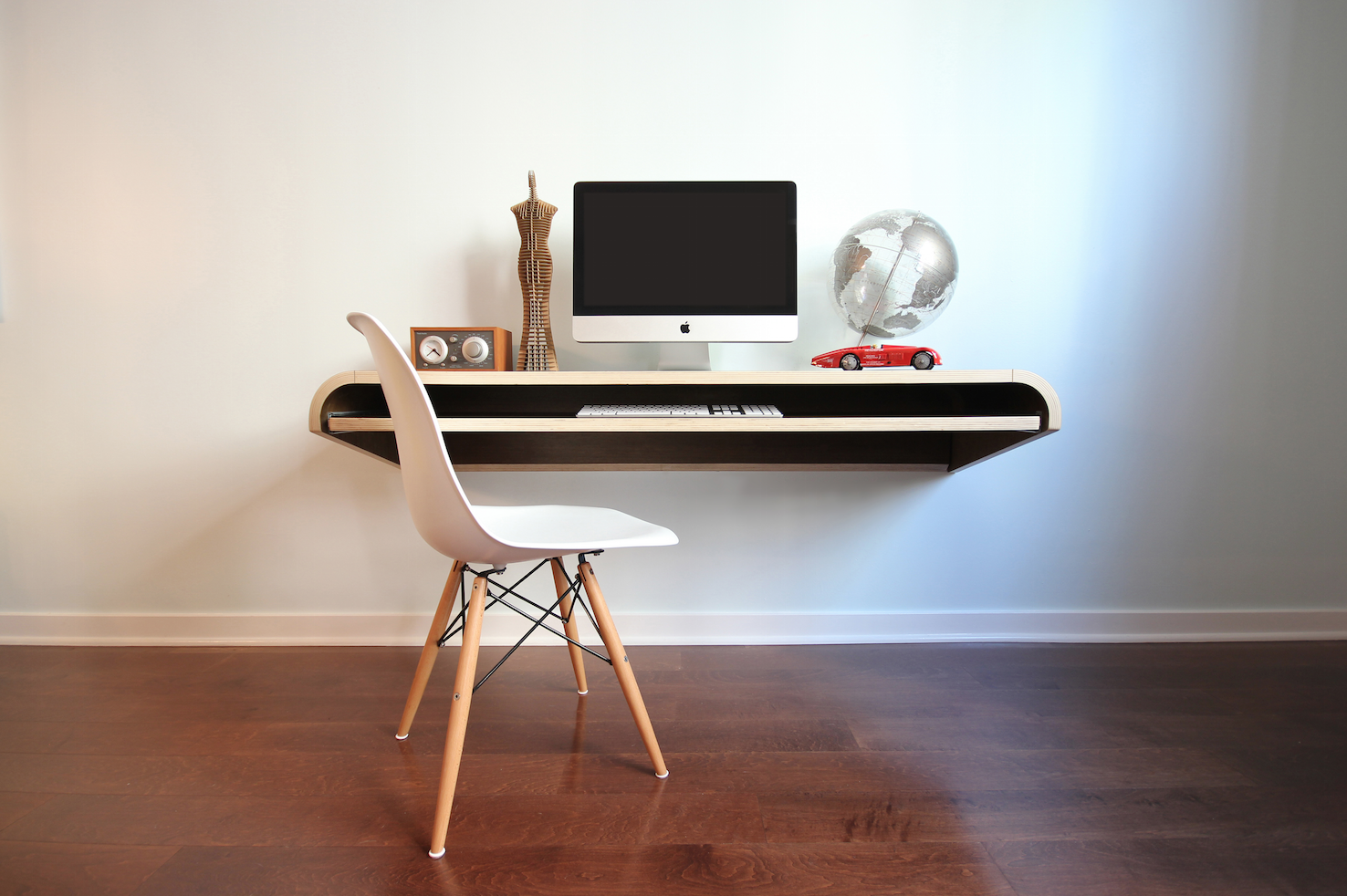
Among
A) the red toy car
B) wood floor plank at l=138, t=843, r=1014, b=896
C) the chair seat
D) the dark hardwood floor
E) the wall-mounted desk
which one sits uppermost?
the red toy car

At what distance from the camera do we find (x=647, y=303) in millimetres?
1451

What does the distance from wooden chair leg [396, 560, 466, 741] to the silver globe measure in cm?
112

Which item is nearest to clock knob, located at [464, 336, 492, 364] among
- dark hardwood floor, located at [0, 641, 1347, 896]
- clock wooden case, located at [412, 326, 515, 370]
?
clock wooden case, located at [412, 326, 515, 370]

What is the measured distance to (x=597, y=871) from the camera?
0.86 meters

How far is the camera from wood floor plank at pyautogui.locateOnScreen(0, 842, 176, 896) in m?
0.83

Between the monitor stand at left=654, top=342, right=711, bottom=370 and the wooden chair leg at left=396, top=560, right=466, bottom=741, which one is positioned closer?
the wooden chair leg at left=396, top=560, right=466, bottom=741

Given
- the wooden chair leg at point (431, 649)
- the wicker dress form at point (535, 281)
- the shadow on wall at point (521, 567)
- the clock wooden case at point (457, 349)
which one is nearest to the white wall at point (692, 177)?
the shadow on wall at point (521, 567)

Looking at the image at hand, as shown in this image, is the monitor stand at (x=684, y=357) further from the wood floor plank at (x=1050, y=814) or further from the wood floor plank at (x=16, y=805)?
the wood floor plank at (x=16, y=805)

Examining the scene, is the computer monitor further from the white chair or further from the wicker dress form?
the white chair

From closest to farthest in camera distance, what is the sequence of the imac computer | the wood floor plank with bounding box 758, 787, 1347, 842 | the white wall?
the wood floor plank with bounding box 758, 787, 1347, 842 → the imac computer → the white wall

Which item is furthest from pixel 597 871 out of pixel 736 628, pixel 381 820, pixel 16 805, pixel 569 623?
pixel 16 805

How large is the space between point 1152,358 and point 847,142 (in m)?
1.05

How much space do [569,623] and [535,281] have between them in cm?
83

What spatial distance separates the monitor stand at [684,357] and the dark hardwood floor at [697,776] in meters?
0.77
